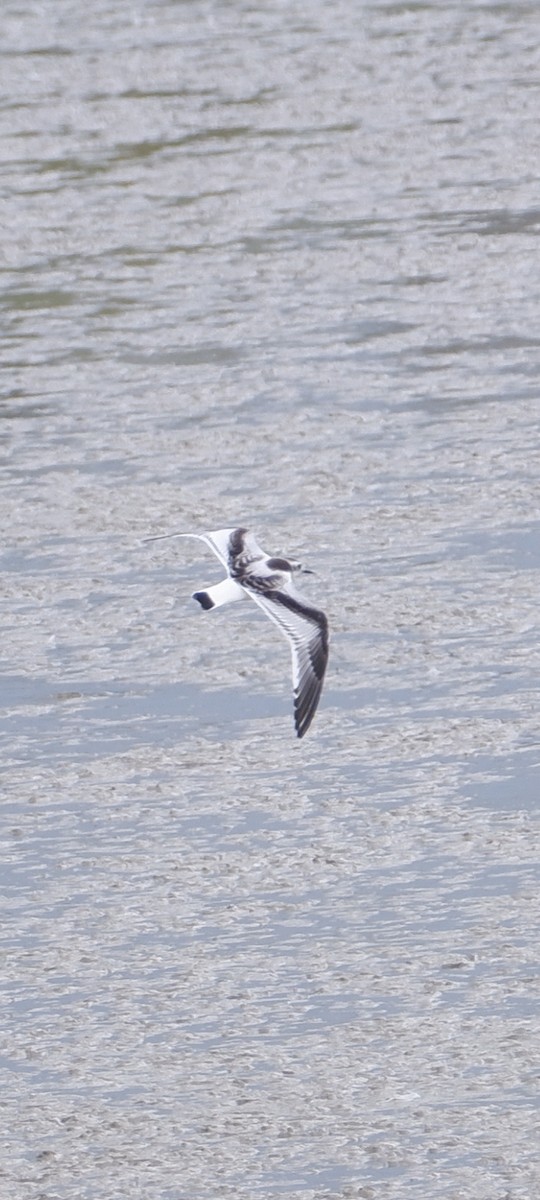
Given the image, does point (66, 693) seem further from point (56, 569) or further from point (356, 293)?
point (356, 293)

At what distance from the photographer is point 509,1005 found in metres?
6.16

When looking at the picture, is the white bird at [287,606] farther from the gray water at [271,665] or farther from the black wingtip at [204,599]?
the gray water at [271,665]

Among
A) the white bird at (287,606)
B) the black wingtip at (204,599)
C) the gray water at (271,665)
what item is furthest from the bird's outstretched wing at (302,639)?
the gray water at (271,665)

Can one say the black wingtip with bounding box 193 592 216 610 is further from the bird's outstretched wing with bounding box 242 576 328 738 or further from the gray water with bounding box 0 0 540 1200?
the gray water with bounding box 0 0 540 1200

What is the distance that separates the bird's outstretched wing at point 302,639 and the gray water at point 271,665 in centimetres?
42

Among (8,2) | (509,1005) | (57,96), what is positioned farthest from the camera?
(8,2)

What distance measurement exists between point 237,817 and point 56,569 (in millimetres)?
2182

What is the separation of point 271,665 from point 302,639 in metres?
1.26

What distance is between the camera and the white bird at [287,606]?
22.8 ft

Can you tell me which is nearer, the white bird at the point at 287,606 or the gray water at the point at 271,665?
the gray water at the point at 271,665

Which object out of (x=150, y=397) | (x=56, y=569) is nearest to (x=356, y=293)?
(x=150, y=397)

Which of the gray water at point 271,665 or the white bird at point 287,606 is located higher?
the white bird at point 287,606

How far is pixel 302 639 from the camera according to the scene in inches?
278

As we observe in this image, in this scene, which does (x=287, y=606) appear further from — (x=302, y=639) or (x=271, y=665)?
(x=271, y=665)
